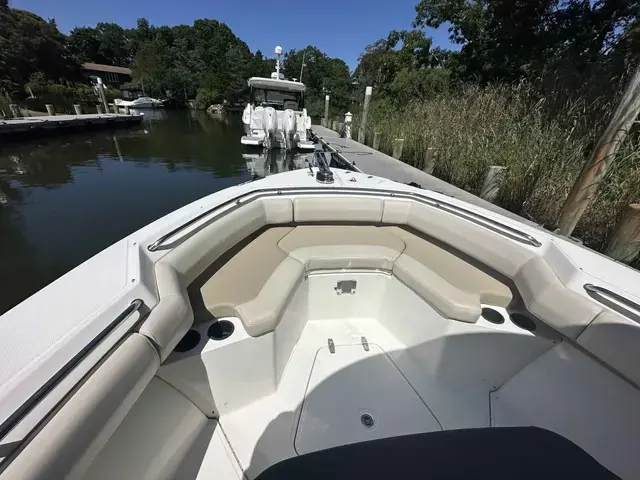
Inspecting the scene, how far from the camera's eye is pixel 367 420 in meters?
1.36

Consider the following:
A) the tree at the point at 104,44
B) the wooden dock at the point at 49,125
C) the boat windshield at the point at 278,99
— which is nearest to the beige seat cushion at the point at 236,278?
the boat windshield at the point at 278,99

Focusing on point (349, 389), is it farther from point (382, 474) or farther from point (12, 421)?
point (12, 421)

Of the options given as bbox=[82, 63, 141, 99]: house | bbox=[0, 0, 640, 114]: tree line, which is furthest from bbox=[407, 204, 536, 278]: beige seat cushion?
bbox=[82, 63, 141, 99]: house

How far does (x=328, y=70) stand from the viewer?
38.7 m

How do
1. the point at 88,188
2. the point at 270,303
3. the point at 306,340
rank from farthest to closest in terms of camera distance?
the point at 88,188
the point at 306,340
the point at 270,303

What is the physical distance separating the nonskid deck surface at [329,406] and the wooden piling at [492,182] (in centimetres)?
302

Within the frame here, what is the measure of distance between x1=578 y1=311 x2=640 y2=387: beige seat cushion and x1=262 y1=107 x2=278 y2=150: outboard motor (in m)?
8.32

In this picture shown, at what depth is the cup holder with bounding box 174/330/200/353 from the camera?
3.72 feet

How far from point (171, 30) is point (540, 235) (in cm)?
6442

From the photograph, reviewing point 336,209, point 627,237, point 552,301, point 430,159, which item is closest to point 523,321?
point 552,301

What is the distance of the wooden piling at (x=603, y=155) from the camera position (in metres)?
2.21

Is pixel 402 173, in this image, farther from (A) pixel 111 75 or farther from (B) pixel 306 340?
(A) pixel 111 75

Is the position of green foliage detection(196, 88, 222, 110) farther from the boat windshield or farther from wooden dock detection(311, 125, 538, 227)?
wooden dock detection(311, 125, 538, 227)

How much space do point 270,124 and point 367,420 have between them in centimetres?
815
